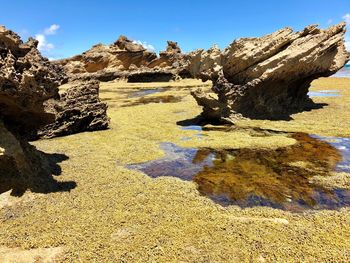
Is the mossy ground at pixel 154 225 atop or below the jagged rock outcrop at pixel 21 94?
below

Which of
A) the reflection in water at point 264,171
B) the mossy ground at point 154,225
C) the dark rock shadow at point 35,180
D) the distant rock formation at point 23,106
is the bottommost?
A: the reflection in water at point 264,171

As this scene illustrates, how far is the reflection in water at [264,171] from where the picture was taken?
10.8 meters

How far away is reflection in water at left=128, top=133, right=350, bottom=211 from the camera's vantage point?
35.5 feet

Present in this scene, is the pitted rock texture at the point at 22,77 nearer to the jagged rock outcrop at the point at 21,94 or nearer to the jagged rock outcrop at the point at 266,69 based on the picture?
the jagged rock outcrop at the point at 21,94

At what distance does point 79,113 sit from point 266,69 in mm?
14233

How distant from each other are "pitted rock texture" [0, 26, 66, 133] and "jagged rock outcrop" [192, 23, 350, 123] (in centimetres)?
1351

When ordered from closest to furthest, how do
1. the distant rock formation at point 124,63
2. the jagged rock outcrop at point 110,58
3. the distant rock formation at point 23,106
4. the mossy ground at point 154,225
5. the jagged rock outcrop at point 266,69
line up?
1. the mossy ground at point 154,225
2. the distant rock formation at point 23,106
3. the jagged rock outcrop at point 266,69
4. the distant rock formation at point 124,63
5. the jagged rock outcrop at point 110,58

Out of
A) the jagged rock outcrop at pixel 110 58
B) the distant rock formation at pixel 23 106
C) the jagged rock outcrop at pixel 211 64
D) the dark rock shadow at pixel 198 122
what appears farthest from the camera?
the jagged rock outcrop at pixel 110 58

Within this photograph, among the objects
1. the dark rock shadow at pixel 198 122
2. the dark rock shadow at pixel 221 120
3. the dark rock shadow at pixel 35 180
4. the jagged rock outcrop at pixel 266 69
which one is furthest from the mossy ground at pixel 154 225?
the jagged rock outcrop at pixel 266 69

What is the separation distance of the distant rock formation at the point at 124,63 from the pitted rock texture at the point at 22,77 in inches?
2868

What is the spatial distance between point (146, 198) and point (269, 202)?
4.09 meters

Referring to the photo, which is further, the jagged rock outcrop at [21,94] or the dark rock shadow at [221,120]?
the dark rock shadow at [221,120]

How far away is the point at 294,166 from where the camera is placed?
45.7ft

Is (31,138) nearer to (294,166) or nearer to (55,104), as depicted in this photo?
(55,104)
